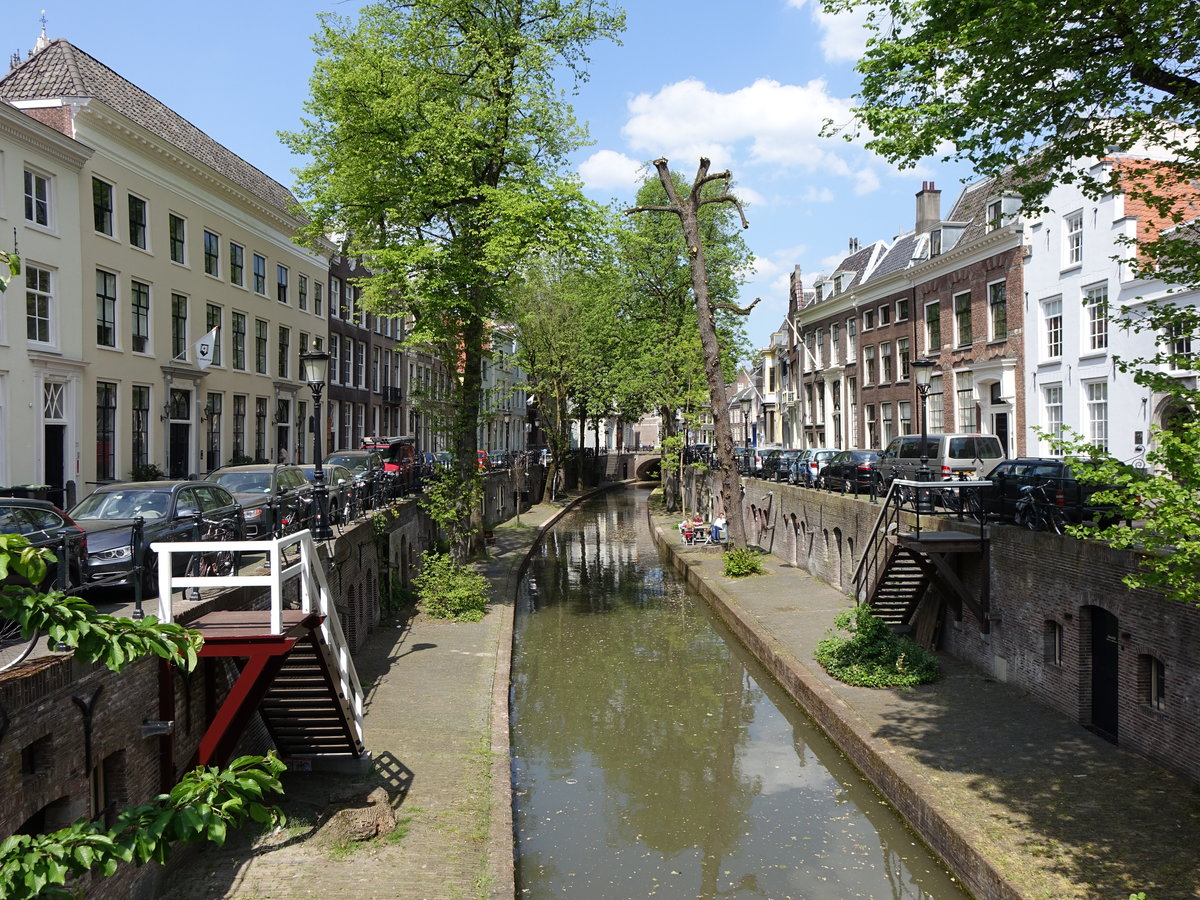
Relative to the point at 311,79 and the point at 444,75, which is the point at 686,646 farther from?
the point at 311,79

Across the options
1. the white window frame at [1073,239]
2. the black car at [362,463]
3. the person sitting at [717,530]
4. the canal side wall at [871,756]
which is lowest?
the canal side wall at [871,756]

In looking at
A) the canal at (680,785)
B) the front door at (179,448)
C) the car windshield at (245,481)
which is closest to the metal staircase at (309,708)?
the canal at (680,785)

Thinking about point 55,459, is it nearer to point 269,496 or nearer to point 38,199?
point 38,199

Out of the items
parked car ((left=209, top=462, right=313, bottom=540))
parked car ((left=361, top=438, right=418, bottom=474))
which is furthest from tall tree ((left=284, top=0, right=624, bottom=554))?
parked car ((left=361, top=438, right=418, bottom=474))

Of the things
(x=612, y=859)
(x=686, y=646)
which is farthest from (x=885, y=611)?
(x=612, y=859)

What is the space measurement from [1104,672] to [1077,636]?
1.88 feet

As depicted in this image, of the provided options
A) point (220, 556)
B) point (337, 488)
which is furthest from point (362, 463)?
point (220, 556)

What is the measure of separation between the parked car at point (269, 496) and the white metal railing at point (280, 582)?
2.46 m

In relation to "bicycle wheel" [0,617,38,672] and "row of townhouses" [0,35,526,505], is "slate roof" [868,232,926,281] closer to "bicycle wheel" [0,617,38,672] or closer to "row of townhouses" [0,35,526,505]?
"row of townhouses" [0,35,526,505]

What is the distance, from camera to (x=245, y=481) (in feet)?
59.7

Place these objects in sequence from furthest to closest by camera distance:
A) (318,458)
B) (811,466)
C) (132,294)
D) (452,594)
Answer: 1. (811,466)
2. (132,294)
3. (452,594)
4. (318,458)

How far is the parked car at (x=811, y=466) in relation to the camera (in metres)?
30.7

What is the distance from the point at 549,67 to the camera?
75.5ft

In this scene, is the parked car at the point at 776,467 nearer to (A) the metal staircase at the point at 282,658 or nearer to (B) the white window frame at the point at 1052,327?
(B) the white window frame at the point at 1052,327
